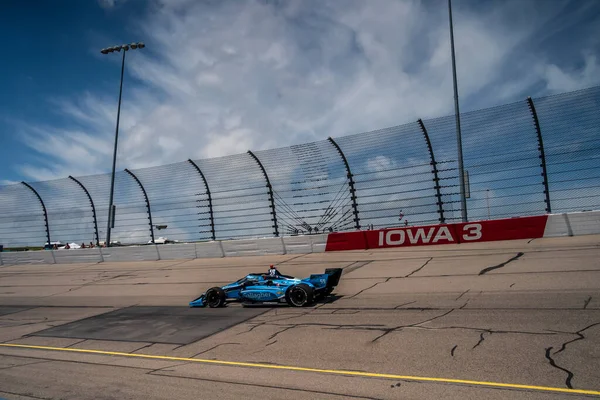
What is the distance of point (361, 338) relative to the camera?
266 inches

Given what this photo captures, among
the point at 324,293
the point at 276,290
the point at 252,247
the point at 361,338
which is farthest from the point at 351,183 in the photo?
the point at 361,338

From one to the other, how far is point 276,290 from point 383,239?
24.3 ft

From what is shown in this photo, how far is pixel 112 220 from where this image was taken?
2188 cm

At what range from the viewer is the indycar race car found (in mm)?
9508

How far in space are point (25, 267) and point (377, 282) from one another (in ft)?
73.3

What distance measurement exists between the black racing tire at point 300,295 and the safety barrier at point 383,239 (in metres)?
7.26

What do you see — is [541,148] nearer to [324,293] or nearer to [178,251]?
[324,293]

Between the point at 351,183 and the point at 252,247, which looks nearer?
the point at 351,183

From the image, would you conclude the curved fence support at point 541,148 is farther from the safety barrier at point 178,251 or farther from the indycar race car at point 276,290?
the safety barrier at point 178,251

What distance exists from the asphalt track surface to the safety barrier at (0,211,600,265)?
33.4 inches

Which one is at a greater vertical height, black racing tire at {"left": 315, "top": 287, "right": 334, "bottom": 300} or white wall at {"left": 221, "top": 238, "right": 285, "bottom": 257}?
white wall at {"left": 221, "top": 238, "right": 285, "bottom": 257}

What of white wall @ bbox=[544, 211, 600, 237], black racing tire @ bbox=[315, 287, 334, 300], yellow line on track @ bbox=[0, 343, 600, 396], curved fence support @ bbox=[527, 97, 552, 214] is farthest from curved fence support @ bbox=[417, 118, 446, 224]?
yellow line on track @ bbox=[0, 343, 600, 396]

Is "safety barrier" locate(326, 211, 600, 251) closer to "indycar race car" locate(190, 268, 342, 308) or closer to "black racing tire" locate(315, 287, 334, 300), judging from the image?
"indycar race car" locate(190, 268, 342, 308)

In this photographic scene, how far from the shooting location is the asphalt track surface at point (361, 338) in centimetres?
496
